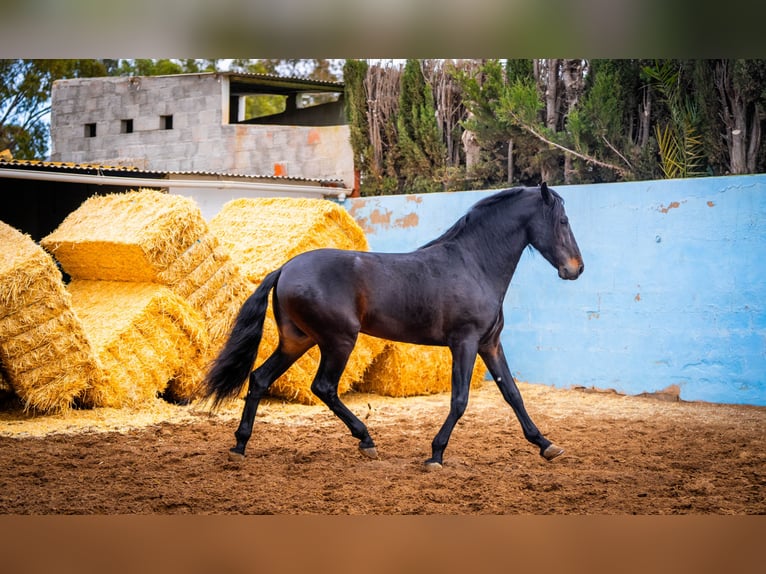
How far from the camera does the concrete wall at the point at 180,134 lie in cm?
1112

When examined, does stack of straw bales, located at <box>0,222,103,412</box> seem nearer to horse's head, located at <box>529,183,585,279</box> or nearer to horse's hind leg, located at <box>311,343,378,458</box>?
horse's hind leg, located at <box>311,343,378,458</box>

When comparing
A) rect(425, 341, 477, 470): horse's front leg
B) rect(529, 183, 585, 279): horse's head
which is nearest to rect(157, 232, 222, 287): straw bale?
rect(425, 341, 477, 470): horse's front leg

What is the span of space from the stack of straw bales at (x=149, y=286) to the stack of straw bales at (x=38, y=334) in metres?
0.23

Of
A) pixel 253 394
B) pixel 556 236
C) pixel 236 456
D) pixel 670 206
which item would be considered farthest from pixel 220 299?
pixel 670 206

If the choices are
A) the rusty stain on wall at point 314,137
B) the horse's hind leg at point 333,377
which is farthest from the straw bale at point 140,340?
the rusty stain on wall at point 314,137

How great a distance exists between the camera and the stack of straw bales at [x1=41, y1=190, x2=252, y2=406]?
560 centimetres

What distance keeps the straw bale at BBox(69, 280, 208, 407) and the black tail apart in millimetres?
1216

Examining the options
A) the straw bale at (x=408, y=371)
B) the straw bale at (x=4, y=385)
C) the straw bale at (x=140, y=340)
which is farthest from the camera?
the straw bale at (x=408, y=371)

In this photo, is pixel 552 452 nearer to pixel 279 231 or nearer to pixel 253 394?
pixel 253 394

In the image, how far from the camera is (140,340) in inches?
221

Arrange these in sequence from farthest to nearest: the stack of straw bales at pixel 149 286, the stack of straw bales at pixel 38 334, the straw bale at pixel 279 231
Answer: the straw bale at pixel 279 231 < the stack of straw bales at pixel 149 286 < the stack of straw bales at pixel 38 334

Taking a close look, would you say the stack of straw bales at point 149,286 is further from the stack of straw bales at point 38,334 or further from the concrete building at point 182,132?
the concrete building at point 182,132

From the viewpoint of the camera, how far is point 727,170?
7.45 meters
